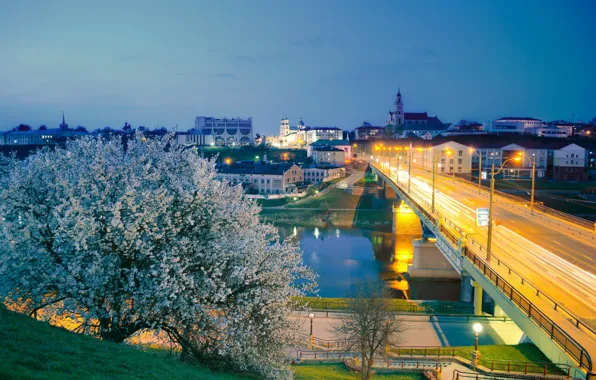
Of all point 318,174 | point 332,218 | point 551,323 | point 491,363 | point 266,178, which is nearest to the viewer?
point 551,323

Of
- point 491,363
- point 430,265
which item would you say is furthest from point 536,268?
point 430,265

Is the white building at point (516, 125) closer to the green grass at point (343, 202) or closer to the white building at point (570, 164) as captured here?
the white building at point (570, 164)

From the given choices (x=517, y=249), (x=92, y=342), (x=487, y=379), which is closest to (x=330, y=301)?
(x=517, y=249)

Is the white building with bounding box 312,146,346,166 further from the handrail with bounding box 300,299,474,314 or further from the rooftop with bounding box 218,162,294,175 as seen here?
the handrail with bounding box 300,299,474,314

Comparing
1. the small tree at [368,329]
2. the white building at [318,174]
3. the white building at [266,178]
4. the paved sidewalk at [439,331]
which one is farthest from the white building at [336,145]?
the small tree at [368,329]

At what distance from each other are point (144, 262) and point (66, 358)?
16.2 ft

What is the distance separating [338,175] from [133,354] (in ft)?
347

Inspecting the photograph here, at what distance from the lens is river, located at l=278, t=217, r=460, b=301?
129 feet

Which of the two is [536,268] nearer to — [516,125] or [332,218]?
[332,218]

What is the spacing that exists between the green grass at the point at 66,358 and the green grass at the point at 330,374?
215 inches

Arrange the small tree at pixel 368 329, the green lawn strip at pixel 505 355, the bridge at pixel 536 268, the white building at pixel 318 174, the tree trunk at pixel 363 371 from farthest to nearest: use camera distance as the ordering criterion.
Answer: the white building at pixel 318 174, the small tree at pixel 368 329, the tree trunk at pixel 363 371, the green lawn strip at pixel 505 355, the bridge at pixel 536 268

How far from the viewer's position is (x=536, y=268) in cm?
2098

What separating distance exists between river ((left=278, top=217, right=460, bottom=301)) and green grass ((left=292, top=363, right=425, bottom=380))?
1500 cm

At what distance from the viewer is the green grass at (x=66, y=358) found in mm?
8510
